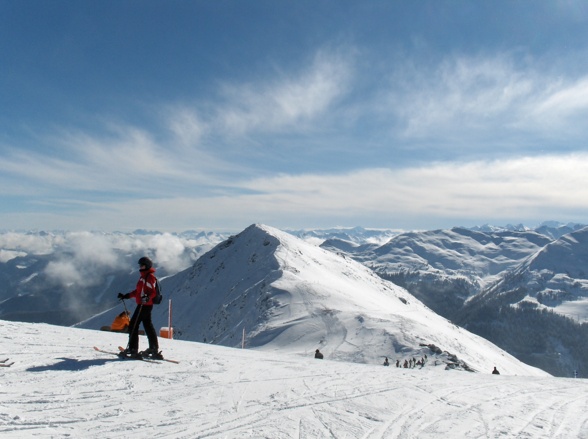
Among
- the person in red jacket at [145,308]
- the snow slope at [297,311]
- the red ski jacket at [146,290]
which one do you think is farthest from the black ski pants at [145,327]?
the snow slope at [297,311]

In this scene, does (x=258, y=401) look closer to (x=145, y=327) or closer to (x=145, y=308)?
(x=145, y=327)

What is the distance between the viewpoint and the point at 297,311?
56.0 m

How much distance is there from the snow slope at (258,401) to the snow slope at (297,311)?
2991cm

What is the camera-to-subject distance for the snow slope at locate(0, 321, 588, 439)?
628cm

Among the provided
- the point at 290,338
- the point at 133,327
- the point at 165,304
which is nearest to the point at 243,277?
the point at 165,304

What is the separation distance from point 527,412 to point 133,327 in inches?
373

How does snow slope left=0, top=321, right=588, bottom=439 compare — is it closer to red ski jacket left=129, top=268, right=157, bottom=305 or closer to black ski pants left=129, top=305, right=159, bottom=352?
black ski pants left=129, top=305, right=159, bottom=352

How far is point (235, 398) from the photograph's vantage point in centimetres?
795

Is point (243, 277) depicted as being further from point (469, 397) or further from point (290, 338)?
point (469, 397)

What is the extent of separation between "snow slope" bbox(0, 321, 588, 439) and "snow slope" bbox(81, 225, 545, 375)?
29.9 metres

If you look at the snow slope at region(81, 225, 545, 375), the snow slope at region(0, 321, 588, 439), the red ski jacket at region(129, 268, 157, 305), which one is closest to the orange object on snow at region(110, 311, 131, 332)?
the snow slope at region(0, 321, 588, 439)

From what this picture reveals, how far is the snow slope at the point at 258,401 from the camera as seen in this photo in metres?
6.28

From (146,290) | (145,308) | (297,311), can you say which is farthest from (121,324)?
(297,311)

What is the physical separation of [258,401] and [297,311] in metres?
49.0
